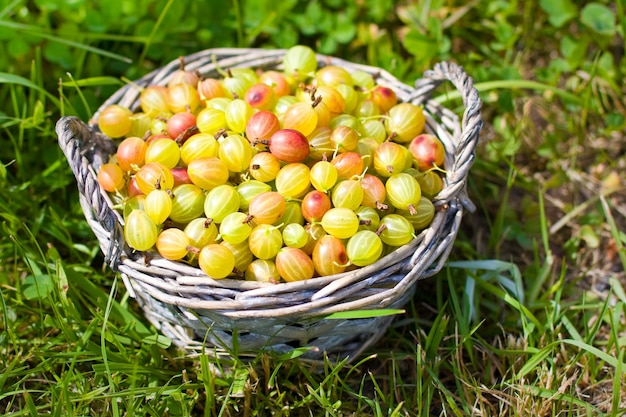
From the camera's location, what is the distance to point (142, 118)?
69.7 inches

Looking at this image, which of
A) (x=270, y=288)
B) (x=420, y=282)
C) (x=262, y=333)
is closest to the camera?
(x=270, y=288)

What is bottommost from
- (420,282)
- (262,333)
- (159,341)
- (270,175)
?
(420,282)

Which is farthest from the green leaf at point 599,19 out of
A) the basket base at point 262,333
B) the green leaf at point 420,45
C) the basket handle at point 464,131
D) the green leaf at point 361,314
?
the green leaf at point 361,314

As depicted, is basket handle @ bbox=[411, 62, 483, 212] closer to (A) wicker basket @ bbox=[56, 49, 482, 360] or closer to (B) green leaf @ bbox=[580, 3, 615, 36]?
(A) wicker basket @ bbox=[56, 49, 482, 360]

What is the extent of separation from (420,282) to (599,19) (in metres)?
1.31

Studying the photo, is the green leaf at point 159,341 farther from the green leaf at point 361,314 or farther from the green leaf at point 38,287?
the green leaf at point 361,314

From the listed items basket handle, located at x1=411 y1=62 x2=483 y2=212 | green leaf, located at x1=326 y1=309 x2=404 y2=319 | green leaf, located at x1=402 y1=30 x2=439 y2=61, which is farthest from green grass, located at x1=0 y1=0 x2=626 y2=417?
basket handle, located at x1=411 y1=62 x2=483 y2=212

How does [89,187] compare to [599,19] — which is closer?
[89,187]

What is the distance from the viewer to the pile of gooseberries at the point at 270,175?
146cm

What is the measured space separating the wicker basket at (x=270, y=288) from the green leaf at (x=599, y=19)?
3.28 feet

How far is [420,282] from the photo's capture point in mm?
1984

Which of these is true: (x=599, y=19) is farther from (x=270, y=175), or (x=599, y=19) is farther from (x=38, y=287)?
(x=38, y=287)

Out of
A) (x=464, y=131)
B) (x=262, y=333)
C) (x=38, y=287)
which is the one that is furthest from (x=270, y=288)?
(x=38, y=287)

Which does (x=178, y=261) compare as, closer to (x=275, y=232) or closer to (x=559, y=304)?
(x=275, y=232)
